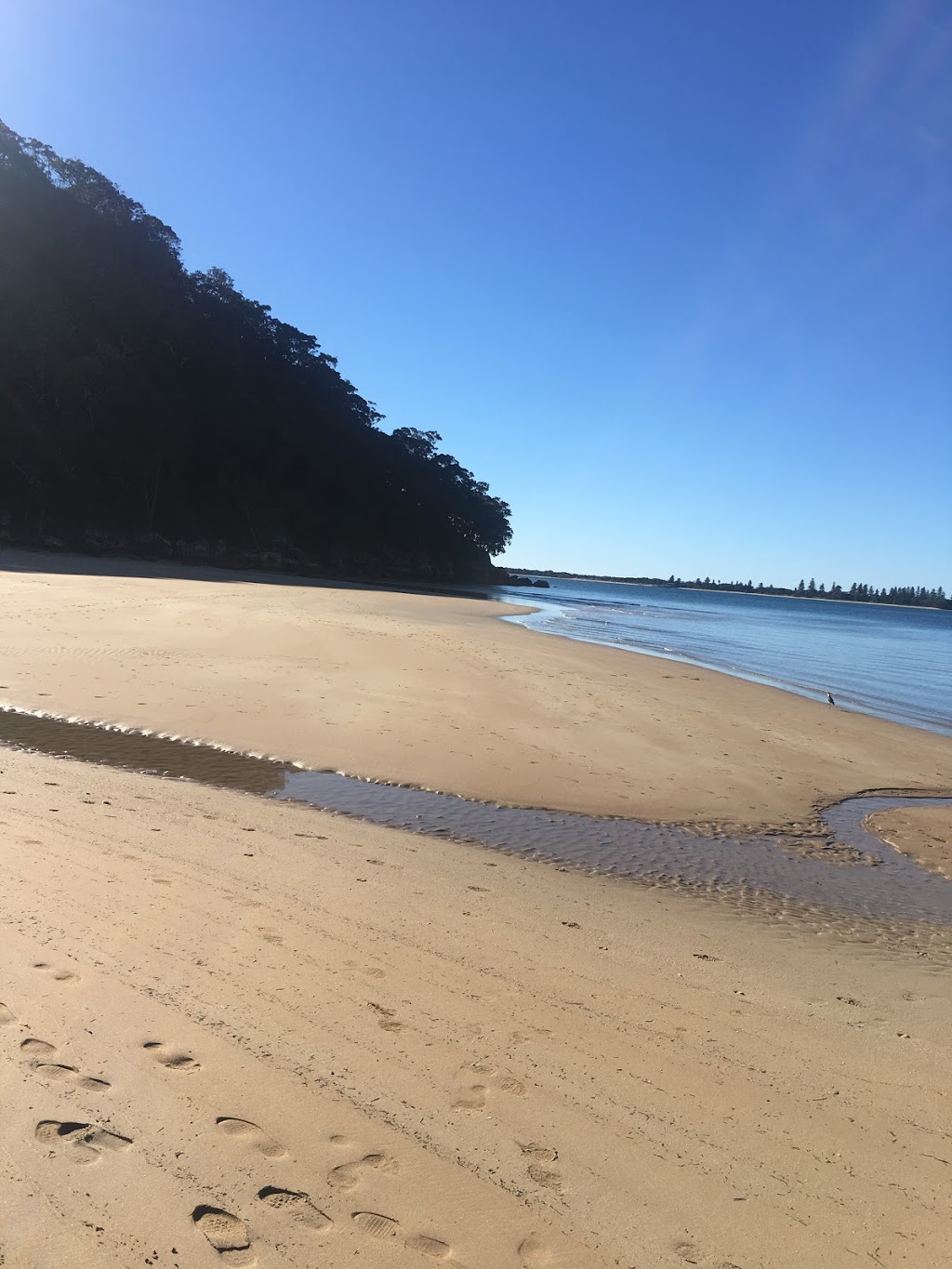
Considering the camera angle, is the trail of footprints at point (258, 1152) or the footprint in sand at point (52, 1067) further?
the footprint in sand at point (52, 1067)

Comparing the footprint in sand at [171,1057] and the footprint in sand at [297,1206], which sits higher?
the footprint in sand at [171,1057]

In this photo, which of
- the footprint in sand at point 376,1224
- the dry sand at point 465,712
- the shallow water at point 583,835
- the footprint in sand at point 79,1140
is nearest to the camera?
the footprint in sand at point 376,1224

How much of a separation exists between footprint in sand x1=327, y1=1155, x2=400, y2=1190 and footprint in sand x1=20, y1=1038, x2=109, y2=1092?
85cm

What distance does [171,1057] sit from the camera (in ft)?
8.84

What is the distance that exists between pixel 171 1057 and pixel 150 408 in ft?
179

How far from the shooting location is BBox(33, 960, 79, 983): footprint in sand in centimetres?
311

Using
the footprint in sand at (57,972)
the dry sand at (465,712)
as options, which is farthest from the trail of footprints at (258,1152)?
the dry sand at (465,712)

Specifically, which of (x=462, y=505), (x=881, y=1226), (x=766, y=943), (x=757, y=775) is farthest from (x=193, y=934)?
(x=462, y=505)

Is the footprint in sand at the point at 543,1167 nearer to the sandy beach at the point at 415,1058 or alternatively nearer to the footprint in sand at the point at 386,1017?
the sandy beach at the point at 415,1058

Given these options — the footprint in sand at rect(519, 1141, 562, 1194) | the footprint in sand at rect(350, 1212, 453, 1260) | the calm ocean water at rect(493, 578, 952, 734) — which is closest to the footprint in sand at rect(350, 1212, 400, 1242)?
the footprint in sand at rect(350, 1212, 453, 1260)

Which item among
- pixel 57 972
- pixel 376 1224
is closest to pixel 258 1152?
pixel 376 1224

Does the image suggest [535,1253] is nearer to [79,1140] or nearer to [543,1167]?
[543,1167]

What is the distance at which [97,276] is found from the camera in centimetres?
4894

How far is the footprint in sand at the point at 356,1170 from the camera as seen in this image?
2.22 metres
